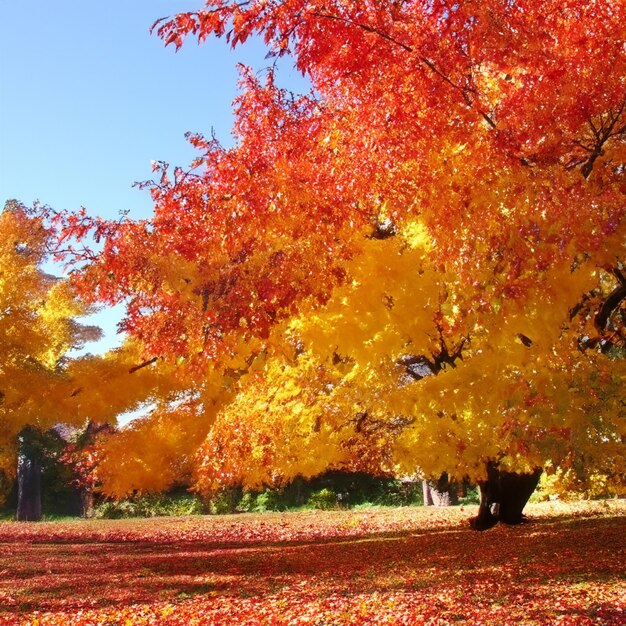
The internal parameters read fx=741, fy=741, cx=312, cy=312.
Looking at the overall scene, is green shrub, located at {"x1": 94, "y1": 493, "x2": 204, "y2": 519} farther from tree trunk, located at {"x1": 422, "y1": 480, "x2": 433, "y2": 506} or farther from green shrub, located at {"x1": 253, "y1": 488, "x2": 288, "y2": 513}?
tree trunk, located at {"x1": 422, "y1": 480, "x2": 433, "y2": 506}

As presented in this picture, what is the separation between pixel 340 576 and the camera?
905 cm

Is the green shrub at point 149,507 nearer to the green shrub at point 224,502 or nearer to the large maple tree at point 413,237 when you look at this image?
the green shrub at point 224,502

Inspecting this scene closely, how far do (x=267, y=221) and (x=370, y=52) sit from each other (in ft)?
7.34

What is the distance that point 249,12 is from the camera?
20.1ft

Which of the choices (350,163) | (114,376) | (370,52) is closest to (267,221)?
(350,163)

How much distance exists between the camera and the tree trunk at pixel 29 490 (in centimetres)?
2867

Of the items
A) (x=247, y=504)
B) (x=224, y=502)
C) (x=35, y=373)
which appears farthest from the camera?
(x=247, y=504)

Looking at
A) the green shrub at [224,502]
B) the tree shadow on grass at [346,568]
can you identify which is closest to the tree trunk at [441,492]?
the green shrub at [224,502]

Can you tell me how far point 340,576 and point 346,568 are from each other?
0.84 metres

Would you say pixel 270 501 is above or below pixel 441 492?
below

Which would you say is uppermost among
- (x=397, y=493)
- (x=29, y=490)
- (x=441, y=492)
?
(x=29, y=490)

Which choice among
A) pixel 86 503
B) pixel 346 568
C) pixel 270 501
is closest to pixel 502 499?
pixel 346 568

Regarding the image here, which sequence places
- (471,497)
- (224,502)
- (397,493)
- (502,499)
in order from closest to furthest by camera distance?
(502,499)
(471,497)
(224,502)
(397,493)

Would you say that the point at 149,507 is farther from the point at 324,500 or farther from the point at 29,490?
the point at 324,500
